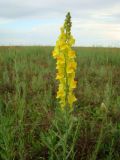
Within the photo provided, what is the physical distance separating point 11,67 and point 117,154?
5.40 meters

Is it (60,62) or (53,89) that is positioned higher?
(60,62)

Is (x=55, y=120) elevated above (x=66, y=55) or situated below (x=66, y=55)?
below

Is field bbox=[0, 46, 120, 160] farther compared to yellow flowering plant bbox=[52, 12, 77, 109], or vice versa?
field bbox=[0, 46, 120, 160]

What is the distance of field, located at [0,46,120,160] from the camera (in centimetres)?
351

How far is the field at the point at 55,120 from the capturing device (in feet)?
11.5

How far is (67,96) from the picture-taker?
3299 millimetres

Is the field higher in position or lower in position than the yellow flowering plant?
lower

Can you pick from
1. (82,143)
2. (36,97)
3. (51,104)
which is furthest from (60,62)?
(36,97)

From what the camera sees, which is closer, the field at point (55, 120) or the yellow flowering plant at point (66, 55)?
the yellow flowering plant at point (66, 55)

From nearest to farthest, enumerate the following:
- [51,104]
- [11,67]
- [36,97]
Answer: [51,104] → [36,97] → [11,67]

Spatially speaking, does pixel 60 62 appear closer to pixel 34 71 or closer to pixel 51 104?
pixel 51 104

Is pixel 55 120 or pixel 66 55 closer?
pixel 66 55

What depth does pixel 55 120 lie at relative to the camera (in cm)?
414

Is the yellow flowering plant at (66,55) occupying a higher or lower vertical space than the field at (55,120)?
higher
